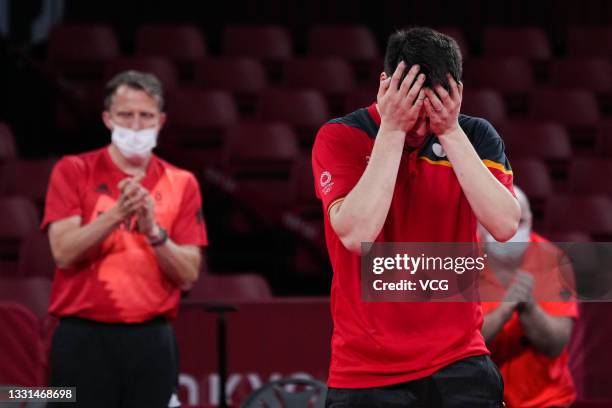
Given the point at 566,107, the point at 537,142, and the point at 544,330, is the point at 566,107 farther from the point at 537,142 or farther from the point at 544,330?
the point at 544,330

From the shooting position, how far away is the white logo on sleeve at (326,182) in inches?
88.7

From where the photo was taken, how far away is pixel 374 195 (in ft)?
6.94

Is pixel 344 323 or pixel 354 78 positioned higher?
pixel 354 78

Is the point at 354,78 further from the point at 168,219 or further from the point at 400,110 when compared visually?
the point at 400,110

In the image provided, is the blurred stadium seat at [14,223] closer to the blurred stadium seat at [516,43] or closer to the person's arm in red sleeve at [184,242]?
the person's arm in red sleeve at [184,242]

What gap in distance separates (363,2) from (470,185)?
24.3 ft

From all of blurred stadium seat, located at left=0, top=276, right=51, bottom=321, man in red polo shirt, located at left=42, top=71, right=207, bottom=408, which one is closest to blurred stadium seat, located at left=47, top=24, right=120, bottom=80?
blurred stadium seat, located at left=0, top=276, right=51, bottom=321

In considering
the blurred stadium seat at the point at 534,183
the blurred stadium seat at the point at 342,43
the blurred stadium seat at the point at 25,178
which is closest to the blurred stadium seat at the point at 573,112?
the blurred stadium seat at the point at 534,183

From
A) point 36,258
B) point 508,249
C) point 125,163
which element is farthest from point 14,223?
point 508,249

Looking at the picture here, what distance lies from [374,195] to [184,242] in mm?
1649

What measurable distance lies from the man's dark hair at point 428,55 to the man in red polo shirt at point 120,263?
1.45 m

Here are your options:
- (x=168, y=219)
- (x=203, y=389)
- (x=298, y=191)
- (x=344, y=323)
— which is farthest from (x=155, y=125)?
(x=298, y=191)

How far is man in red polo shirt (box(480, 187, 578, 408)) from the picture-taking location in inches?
137

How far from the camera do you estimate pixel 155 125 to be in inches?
145
